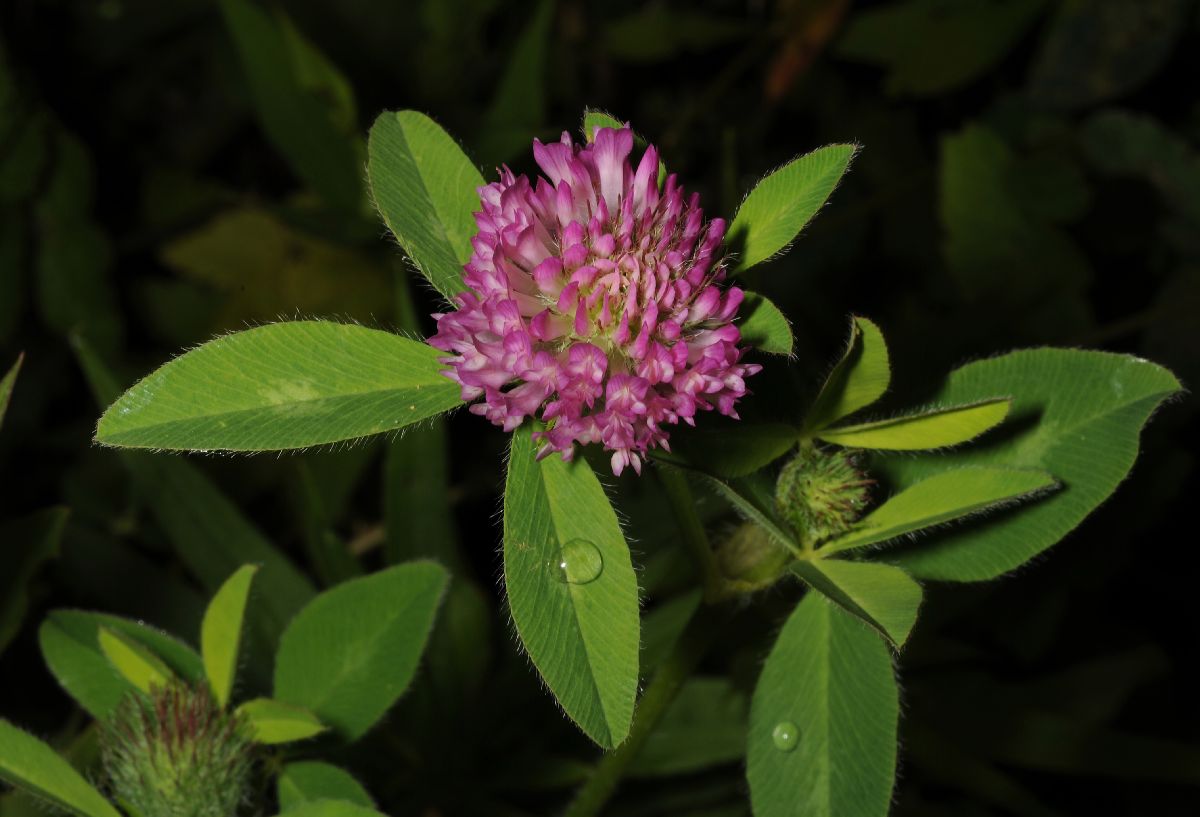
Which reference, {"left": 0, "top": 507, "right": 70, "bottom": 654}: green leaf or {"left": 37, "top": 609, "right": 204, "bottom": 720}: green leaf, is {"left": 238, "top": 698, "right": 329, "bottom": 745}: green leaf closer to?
{"left": 37, "top": 609, "right": 204, "bottom": 720}: green leaf

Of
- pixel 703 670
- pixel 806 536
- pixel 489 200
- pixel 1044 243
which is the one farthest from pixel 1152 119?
pixel 489 200

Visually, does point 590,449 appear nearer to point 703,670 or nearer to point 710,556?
point 710,556

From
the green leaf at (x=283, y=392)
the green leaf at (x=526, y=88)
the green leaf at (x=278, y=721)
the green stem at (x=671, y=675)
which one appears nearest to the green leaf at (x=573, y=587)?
the green leaf at (x=283, y=392)

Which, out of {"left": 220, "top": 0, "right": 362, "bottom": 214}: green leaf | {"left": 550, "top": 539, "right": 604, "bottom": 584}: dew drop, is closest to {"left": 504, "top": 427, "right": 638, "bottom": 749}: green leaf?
{"left": 550, "top": 539, "right": 604, "bottom": 584}: dew drop

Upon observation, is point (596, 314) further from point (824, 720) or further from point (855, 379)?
point (824, 720)

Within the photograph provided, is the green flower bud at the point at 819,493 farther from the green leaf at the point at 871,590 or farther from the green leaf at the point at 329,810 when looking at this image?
the green leaf at the point at 329,810

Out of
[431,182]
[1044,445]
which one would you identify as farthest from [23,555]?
[1044,445]
